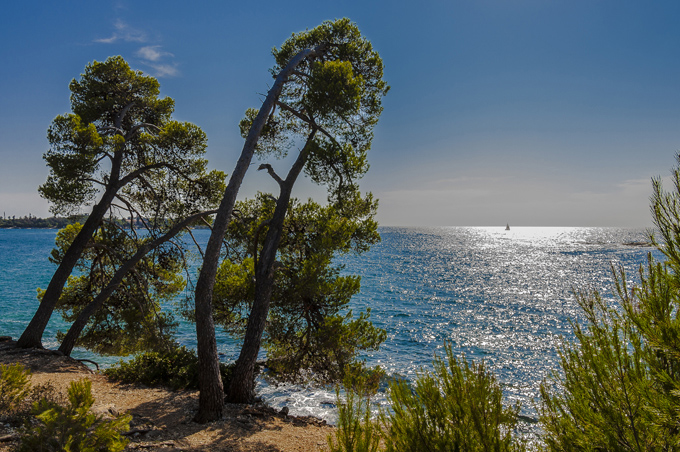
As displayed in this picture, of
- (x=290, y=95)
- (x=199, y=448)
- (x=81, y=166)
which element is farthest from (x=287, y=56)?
(x=199, y=448)

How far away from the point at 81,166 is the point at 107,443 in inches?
381

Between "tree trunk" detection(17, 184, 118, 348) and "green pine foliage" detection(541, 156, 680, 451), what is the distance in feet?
46.0

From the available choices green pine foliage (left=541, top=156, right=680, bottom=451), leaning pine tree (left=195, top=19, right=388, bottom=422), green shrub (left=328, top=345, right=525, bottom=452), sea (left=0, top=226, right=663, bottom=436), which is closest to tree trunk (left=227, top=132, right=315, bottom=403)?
leaning pine tree (left=195, top=19, right=388, bottom=422)

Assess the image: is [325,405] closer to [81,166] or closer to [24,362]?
[24,362]

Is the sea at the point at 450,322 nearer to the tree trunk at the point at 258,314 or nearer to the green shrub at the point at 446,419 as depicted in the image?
the green shrub at the point at 446,419

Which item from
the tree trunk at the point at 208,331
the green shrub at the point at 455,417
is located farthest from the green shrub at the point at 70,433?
the tree trunk at the point at 208,331

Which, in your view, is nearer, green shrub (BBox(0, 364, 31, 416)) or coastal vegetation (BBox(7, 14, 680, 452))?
coastal vegetation (BBox(7, 14, 680, 452))

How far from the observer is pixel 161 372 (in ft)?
37.9

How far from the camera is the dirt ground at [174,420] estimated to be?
6.72m

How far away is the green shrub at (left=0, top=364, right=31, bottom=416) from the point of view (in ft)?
18.0

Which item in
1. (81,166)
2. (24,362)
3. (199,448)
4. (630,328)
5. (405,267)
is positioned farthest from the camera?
(405,267)

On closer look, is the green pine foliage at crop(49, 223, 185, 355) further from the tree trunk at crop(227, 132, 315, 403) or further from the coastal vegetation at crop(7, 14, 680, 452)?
the tree trunk at crop(227, 132, 315, 403)

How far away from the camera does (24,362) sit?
10.1m

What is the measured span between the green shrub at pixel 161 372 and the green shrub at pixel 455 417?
355 inches
